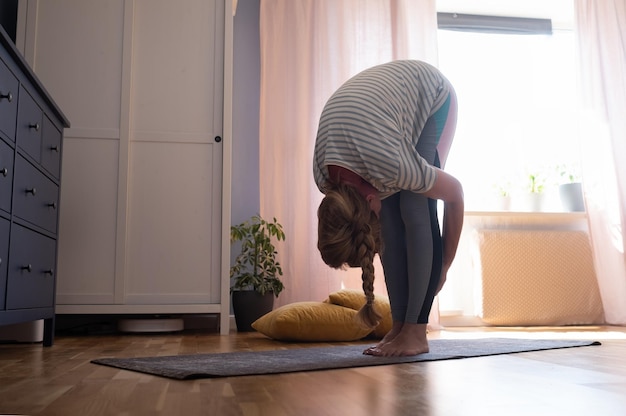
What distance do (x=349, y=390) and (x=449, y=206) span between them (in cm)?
87

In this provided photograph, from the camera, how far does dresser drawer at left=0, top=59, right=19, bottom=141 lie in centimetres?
187

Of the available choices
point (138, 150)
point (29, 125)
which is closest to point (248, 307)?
point (138, 150)

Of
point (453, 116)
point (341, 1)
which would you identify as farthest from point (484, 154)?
point (453, 116)

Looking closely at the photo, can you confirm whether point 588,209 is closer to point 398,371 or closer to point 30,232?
point 398,371

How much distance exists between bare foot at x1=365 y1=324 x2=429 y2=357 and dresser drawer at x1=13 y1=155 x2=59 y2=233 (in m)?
1.16

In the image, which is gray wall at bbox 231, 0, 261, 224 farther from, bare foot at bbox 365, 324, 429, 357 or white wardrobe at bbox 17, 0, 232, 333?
bare foot at bbox 365, 324, 429, 357

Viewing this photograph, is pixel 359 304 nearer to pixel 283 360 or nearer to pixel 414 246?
pixel 414 246

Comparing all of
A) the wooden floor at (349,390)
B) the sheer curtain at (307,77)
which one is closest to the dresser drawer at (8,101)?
the wooden floor at (349,390)

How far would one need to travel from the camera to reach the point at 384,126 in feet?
5.86

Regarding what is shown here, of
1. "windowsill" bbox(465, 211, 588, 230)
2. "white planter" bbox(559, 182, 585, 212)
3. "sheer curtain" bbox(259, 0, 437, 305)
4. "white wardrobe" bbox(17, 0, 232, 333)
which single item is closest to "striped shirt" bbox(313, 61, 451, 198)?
"white wardrobe" bbox(17, 0, 232, 333)

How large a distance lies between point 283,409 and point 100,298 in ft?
7.12

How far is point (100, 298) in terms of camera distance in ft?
9.86

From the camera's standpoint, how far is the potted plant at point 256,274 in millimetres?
3344

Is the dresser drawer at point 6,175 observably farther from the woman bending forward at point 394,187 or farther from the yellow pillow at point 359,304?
the yellow pillow at point 359,304
